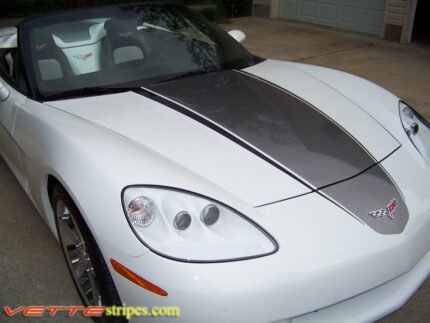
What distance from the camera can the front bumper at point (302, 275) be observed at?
58.2 inches

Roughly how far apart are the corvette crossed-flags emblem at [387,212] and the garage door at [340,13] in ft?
24.3

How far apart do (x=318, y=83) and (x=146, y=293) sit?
1726 millimetres

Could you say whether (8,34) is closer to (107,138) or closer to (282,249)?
(107,138)

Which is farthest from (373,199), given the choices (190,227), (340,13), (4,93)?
(340,13)

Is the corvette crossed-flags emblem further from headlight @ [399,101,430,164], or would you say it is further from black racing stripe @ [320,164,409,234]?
headlight @ [399,101,430,164]

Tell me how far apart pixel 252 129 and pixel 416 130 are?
3.06ft

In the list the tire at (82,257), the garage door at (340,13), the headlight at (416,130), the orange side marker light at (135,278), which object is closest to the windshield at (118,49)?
the tire at (82,257)

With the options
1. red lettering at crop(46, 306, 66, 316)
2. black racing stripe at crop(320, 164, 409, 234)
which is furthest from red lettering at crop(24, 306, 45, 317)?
black racing stripe at crop(320, 164, 409, 234)

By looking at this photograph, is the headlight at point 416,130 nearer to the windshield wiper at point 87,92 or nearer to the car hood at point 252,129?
the car hood at point 252,129

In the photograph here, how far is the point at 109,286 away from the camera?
1.75 metres

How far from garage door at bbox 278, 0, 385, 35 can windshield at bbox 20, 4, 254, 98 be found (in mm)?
6235

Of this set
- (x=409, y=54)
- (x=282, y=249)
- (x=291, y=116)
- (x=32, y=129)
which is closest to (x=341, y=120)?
(x=291, y=116)

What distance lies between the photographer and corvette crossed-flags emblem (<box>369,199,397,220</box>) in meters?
1.75

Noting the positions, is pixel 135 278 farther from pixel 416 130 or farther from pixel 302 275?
pixel 416 130
